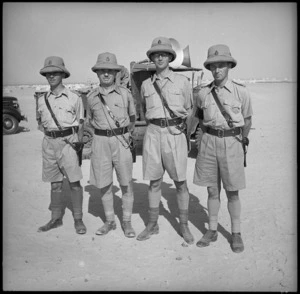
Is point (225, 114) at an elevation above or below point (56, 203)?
above

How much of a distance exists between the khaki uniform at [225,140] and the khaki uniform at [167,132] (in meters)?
0.21

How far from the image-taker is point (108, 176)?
4.21 meters

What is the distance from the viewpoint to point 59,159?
14.0 ft

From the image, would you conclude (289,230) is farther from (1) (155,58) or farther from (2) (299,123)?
(1) (155,58)

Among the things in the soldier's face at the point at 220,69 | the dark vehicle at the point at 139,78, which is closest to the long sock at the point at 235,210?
the soldier's face at the point at 220,69

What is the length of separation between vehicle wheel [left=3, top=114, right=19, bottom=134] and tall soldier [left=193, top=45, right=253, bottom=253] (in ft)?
32.8

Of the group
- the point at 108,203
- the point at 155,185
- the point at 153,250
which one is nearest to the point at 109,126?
the point at 155,185

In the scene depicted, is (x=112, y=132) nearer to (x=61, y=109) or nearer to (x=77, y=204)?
(x=61, y=109)

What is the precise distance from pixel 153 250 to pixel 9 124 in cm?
1002

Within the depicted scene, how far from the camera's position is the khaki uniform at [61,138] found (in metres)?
4.18

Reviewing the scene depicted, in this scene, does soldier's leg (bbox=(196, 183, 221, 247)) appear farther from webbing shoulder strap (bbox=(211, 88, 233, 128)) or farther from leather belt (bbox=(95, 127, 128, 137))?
leather belt (bbox=(95, 127, 128, 137))

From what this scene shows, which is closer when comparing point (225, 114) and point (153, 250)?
point (225, 114)

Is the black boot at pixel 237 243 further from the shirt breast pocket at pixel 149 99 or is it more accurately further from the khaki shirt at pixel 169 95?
the shirt breast pocket at pixel 149 99

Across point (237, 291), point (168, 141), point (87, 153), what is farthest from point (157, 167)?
point (87, 153)
